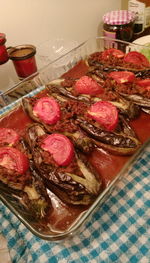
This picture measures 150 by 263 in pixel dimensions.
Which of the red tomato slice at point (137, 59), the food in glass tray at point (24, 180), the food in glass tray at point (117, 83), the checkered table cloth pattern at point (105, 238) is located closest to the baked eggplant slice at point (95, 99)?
the food in glass tray at point (117, 83)

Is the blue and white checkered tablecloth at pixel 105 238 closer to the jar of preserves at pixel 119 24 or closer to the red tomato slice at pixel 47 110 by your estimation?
the red tomato slice at pixel 47 110

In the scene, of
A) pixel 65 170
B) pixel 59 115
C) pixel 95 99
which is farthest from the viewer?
pixel 95 99

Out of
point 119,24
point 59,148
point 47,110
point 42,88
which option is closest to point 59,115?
point 47,110

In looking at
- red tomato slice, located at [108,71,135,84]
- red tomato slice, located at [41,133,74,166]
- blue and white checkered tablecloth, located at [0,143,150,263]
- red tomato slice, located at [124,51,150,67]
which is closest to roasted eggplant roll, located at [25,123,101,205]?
red tomato slice, located at [41,133,74,166]

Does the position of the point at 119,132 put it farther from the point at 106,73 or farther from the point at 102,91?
the point at 106,73

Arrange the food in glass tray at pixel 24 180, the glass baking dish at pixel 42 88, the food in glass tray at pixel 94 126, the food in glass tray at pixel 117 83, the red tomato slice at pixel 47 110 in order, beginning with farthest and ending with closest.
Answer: the food in glass tray at pixel 117 83 < the red tomato slice at pixel 47 110 < the food in glass tray at pixel 94 126 < the food in glass tray at pixel 24 180 < the glass baking dish at pixel 42 88

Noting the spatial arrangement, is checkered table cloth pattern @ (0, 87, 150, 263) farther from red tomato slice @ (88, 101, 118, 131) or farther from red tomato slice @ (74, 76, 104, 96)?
red tomato slice @ (74, 76, 104, 96)

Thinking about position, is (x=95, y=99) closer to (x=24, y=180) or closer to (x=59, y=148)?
(x=59, y=148)
